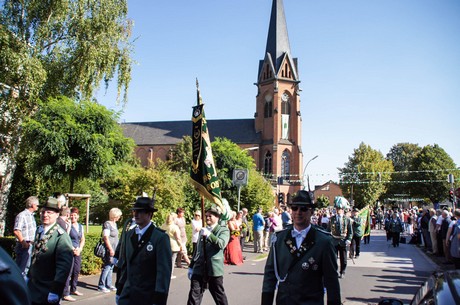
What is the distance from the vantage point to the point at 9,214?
70.1ft

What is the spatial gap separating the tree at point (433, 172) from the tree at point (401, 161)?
450cm

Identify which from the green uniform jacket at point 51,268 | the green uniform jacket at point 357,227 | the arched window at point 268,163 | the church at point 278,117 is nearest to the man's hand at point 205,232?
the green uniform jacket at point 51,268

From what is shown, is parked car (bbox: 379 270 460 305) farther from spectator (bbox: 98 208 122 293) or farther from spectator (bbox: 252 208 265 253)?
spectator (bbox: 252 208 265 253)

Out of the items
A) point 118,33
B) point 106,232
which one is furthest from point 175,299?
point 118,33

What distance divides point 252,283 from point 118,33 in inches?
583

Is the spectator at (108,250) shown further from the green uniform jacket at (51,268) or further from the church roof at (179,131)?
the church roof at (179,131)

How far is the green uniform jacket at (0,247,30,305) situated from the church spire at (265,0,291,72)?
233ft

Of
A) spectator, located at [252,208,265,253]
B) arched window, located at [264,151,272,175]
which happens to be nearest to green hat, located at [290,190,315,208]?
spectator, located at [252,208,265,253]

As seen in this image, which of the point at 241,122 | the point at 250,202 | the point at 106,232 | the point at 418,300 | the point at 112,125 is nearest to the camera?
the point at 418,300

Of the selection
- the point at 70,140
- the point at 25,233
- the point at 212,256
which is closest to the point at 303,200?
the point at 212,256

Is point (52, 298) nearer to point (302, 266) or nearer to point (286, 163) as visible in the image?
point (302, 266)

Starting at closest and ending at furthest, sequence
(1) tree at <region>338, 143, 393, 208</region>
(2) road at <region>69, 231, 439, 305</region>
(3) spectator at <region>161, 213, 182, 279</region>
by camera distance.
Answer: (2) road at <region>69, 231, 439, 305</region>, (3) spectator at <region>161, 213, 182, 279</region>, (1) tree at <region>338, 143, 393, 208</region>

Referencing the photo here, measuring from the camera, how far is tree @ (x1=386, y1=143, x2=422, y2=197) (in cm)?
7632

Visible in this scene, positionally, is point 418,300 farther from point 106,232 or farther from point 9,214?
point 9,214
